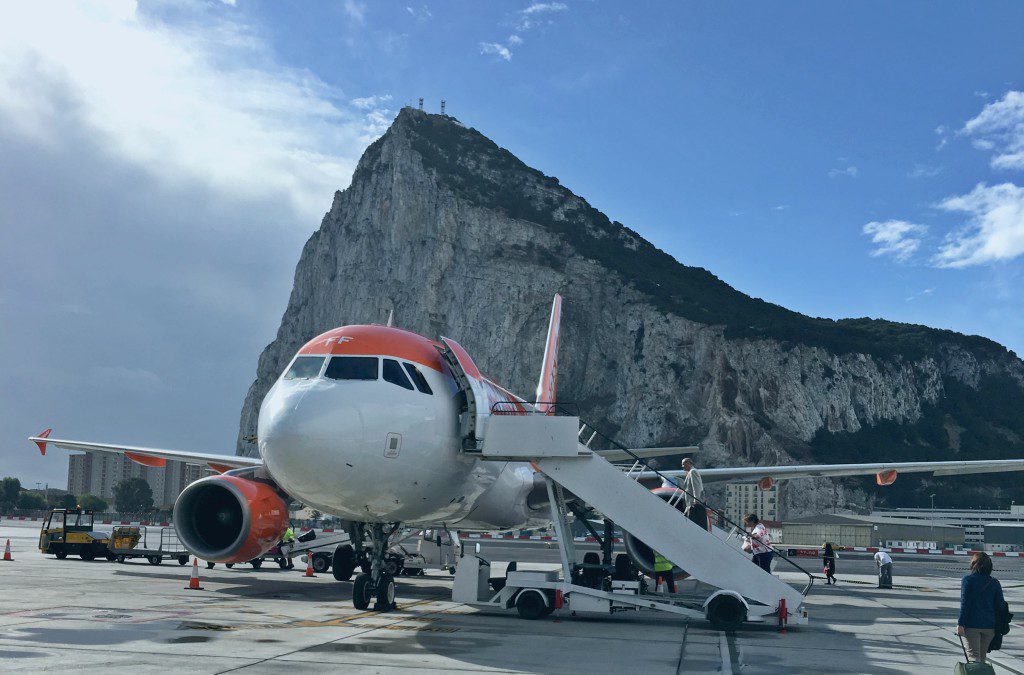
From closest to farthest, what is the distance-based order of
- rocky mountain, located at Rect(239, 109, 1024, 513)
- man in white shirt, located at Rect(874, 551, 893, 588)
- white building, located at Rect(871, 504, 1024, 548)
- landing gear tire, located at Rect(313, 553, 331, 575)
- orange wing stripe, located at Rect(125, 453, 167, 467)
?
orange wing stripe, located at Rect(125, 453, 167, 467) < landing gear tire, located at Rect(313, 553, 331, 575) < man in white shirt, located at Rect(874, 551, 893, 588) < rocky mountain, located at Rect(239, 109, 1024, 513) < white building, located at Rect(871, 504, 1024, 548)

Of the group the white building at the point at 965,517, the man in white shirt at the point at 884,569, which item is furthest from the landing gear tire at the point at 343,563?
the white building at the point at 965,517

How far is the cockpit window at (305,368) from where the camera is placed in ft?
37.4

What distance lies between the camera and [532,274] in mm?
132125

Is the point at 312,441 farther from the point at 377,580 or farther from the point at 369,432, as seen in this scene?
the point at 377,580

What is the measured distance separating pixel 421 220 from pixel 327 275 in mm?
19973

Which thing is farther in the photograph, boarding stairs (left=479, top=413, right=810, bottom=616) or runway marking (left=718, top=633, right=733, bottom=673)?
boarding stairs (left=479, top=413, right=810, bottom=616)

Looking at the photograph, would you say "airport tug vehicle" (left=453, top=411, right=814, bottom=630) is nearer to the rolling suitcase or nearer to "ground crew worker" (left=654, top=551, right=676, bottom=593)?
"ground crew worker" (left=654, top=551, right=676, bottom=593)

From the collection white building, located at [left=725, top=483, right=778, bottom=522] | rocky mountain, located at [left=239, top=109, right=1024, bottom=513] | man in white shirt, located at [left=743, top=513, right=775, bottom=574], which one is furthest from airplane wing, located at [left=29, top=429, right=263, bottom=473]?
white building, located at [left=725, top=483, right=778, bottom=522]

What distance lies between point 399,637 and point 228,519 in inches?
222

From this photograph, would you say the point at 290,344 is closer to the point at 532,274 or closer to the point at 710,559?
the point at 532,274

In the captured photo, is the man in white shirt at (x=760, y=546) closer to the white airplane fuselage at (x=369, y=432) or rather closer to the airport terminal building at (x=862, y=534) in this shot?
the white airplane fuselage at (x=369, y=432)

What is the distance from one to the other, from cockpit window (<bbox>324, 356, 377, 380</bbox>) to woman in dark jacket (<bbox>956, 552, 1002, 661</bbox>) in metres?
7.01

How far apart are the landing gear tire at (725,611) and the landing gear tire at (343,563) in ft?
32.9

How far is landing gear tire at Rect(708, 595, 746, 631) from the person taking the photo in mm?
12148
